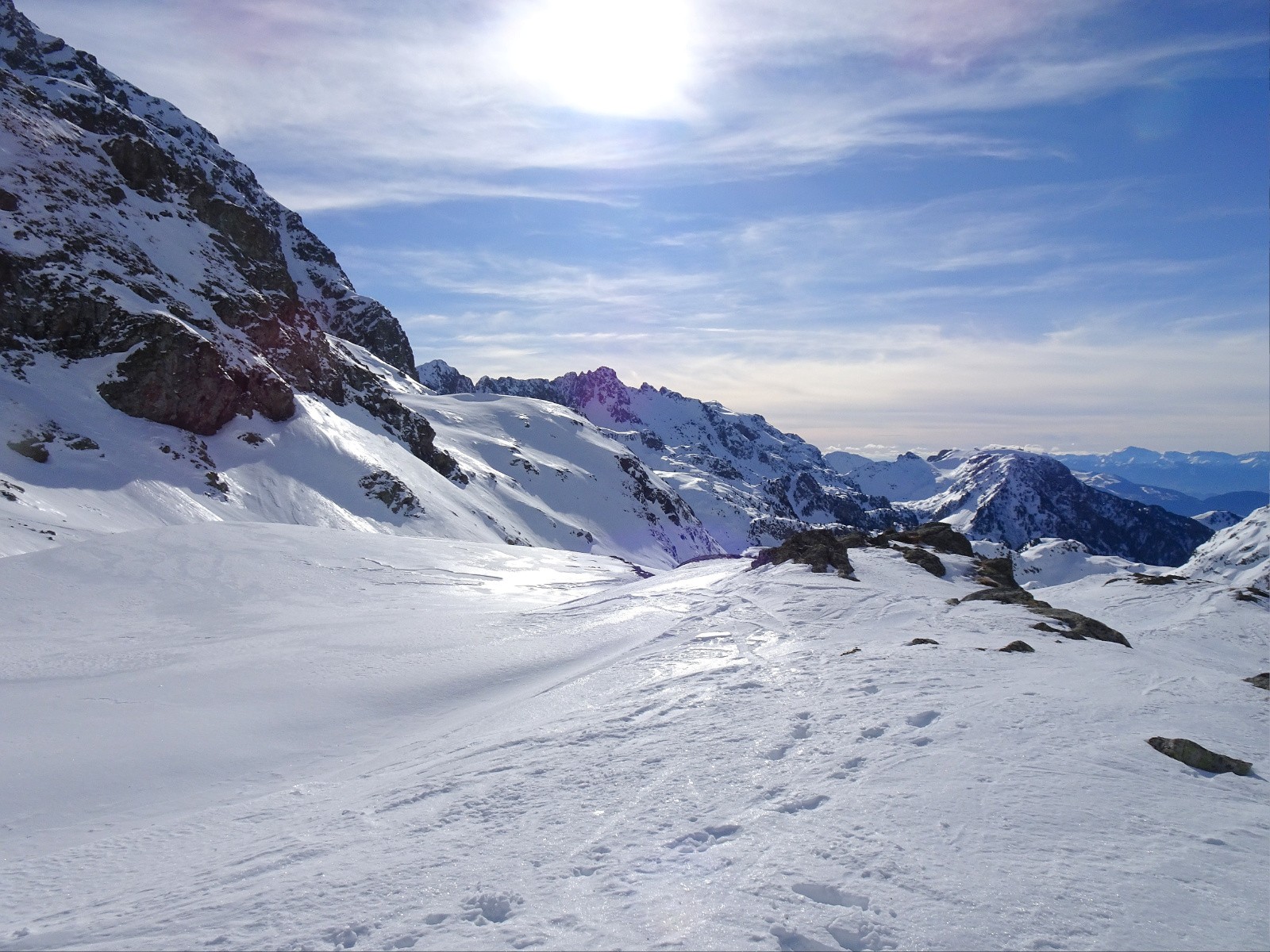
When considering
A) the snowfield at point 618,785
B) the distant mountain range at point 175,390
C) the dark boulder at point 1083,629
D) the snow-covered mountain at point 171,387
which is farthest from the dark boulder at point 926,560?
the distant mountain range at point 175,390

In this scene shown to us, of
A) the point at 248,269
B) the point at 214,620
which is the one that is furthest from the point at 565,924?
the point at 248,269

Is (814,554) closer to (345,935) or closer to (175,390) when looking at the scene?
(345,935)

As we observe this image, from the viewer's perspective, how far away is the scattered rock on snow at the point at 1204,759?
706cm

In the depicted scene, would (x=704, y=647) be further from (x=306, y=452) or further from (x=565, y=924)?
(x=306, y=452)

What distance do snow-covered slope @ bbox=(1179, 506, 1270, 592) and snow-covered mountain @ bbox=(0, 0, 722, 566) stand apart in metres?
103

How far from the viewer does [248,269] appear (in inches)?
2584

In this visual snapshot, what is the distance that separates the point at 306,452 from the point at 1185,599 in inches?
2227

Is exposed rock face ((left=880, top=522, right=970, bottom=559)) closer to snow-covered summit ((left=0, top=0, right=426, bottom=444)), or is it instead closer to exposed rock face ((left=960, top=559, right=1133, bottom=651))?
exposed rock face ((left=960, top=559, right=1133, bottom=651))

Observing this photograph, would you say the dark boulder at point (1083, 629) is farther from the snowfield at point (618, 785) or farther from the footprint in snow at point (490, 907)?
the footprint in snow at point (490, 907)

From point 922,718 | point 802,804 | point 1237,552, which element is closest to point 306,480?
point 922,718

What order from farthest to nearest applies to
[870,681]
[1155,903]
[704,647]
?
[704,647] < [870,681] < [1155,903]

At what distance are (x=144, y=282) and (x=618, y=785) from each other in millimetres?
59339

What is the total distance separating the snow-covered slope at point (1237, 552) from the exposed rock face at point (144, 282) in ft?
429

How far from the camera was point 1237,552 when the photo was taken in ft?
391
